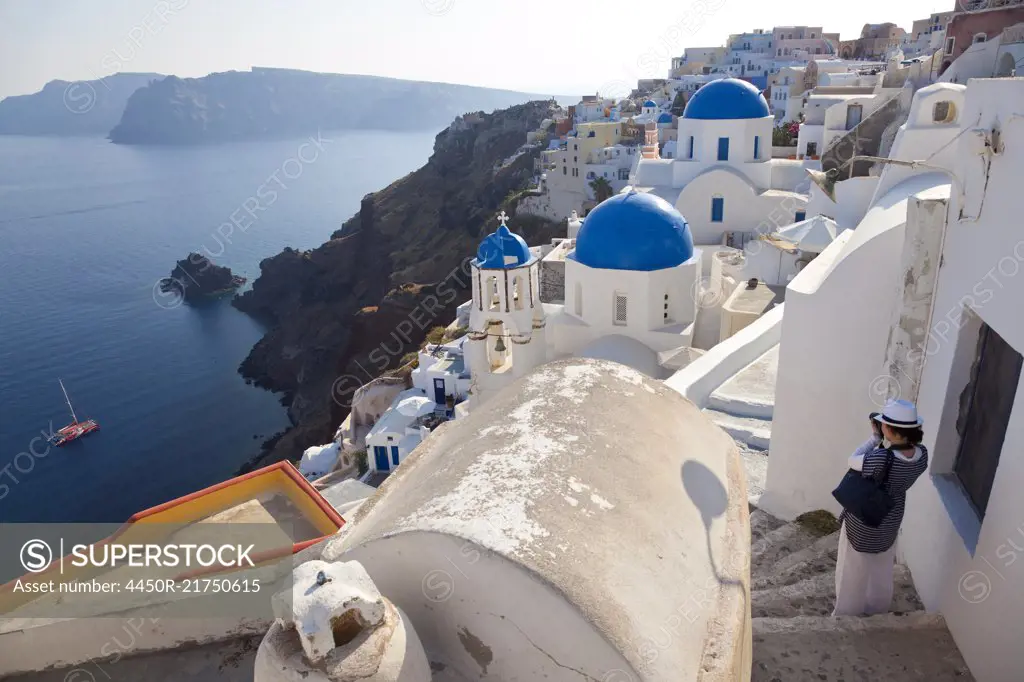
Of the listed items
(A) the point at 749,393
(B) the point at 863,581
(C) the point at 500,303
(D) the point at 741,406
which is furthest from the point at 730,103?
(B) the point at 863,581

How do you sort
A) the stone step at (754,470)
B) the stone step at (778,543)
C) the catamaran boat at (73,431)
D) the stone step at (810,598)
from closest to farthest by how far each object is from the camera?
the stone step at (810,598), the stone step at (778,543), the stone step at (754,470), the catamaran boat at (73,431)

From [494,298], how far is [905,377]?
10068 millimetres

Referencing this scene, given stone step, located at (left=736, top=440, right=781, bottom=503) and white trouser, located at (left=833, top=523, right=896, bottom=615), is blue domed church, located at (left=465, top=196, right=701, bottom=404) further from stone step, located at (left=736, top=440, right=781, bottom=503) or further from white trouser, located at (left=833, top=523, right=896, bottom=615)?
white trouser, located at (left=833, top=523, right=896, bottom=615)

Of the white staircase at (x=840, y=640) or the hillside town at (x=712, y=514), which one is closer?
the hillside town at (x=712, y=514)

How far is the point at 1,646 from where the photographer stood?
334 cm

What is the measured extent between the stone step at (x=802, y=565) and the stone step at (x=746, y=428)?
63.0 inches

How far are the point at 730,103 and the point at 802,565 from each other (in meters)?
18.6

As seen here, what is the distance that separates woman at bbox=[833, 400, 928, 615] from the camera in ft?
9.79

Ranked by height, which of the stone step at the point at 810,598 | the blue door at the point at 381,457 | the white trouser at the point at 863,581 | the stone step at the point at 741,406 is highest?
the white trouser at the point at 863,581

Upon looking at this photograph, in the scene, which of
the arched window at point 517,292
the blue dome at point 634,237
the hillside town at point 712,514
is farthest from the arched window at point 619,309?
the hillside town at point 712,514

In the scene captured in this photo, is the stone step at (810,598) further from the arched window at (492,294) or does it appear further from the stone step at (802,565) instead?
the arched window at (492,294)

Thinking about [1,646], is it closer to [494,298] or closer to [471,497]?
[471,497]

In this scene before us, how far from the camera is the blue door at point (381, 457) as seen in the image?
20.9 m

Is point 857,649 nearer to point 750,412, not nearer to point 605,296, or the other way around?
point 750,412
